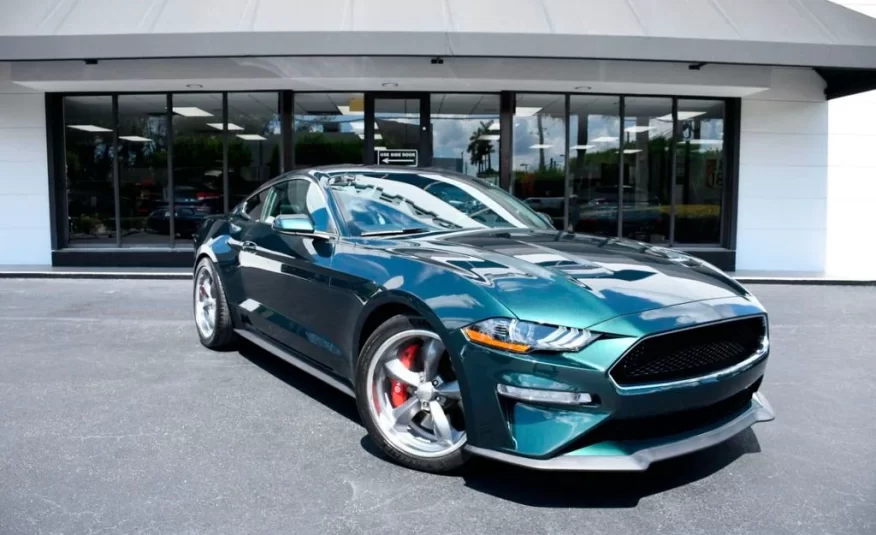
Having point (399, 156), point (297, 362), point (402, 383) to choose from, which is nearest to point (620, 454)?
point (402, 383)

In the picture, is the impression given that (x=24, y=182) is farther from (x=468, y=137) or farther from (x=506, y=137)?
(x=506, y=137)

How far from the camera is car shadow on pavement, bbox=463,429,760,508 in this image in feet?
10.0

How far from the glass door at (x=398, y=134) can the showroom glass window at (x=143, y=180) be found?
357 centimetres

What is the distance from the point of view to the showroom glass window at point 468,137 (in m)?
11.7

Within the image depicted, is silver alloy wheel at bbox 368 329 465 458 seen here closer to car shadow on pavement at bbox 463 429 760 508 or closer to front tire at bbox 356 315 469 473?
front tire at bbox 356 315 469 473

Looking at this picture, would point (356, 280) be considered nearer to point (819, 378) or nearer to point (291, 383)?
point (291, 383)

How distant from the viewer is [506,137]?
11617 mm

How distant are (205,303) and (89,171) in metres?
7.38

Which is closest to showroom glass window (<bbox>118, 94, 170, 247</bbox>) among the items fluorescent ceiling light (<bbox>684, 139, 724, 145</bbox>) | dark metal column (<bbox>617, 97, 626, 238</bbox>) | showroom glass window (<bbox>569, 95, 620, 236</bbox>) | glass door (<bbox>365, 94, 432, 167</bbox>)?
glass door (<bbox>365, 94, 432, 167</bbox>)

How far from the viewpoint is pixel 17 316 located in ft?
24.5

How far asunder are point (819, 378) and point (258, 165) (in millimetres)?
9267

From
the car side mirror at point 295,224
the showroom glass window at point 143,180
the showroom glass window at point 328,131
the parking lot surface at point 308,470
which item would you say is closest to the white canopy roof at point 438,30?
the showroom glass window at point 328,131

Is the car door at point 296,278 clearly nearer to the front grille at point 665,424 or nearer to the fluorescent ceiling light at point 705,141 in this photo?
the front grille at point 665,424

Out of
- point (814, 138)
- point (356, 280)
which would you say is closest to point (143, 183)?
point (356, 280)
